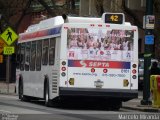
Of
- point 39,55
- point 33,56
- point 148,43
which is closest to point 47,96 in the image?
point 39,55

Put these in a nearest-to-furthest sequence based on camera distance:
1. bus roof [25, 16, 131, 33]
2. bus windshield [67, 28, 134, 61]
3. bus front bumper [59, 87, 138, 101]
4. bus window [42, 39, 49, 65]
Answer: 1. bus front bumper [59, 87, 138, 101]
2. bus windshield [67, 28, 134, 61]
3. bus roof [25, 16, 131, 33]
4. bus window [42, 39, 49, 65]

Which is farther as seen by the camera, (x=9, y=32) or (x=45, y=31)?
(x=9, y=32)

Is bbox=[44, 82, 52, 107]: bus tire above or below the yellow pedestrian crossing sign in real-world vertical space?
below

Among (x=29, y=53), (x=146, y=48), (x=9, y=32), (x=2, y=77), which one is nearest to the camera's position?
(x=146, y=48)

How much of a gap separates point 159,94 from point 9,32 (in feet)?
52.4

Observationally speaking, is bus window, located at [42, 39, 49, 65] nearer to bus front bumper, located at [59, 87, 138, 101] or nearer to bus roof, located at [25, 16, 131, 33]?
bus roof, located at [25, 16, 131, 33]

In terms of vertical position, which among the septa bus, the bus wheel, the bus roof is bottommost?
the bus wheel

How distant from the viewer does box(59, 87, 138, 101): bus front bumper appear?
2170cm

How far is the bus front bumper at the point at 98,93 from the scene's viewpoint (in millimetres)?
21703

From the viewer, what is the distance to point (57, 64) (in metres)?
22.2

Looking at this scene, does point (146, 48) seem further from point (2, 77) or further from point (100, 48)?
point (2, 77)

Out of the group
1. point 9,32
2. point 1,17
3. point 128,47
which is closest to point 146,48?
point 128,47

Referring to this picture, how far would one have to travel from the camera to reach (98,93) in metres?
21.9

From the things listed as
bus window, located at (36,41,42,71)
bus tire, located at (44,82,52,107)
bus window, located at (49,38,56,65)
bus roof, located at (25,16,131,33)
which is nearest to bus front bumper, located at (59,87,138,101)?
Answer: bus window, located at (49,38,56,65)
